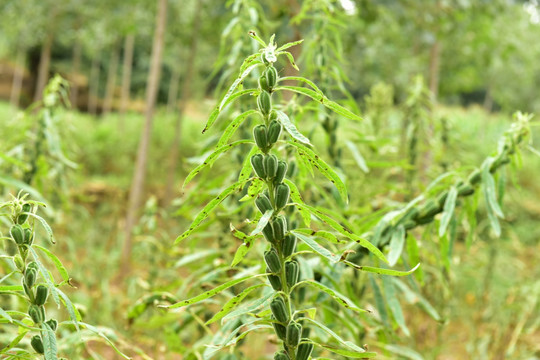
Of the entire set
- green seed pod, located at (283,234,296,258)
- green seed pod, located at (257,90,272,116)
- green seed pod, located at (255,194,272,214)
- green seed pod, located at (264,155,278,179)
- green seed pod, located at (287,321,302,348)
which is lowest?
green seed pod, located at (287,321,302,348)

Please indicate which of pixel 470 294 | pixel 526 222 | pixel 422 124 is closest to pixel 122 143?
pixel 470 294

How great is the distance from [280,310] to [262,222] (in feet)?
0.34

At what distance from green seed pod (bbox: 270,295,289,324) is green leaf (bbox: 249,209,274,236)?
8 cm

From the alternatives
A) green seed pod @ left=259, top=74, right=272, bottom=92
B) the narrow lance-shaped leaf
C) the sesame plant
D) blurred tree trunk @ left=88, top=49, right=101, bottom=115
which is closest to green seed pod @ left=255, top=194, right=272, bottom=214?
the sesame plant

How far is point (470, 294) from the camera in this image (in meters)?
4.55

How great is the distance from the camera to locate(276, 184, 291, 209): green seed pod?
52cm

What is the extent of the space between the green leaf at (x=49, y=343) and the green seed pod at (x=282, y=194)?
0.25 m

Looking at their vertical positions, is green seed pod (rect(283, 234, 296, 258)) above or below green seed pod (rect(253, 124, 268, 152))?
below

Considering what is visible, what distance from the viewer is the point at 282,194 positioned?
0.52 metres

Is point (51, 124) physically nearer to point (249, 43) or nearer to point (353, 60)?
point (249, 43)

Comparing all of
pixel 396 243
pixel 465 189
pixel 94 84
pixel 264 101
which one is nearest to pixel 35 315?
pixel 264 101

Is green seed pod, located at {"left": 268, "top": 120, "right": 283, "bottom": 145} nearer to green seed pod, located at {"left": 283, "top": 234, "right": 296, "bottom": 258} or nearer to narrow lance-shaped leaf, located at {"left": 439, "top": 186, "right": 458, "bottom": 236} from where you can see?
green seed pod, located at {"left": 283, "top": 234, "right": 296, "bottom": 258}

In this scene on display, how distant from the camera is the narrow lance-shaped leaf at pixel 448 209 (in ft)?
2.65

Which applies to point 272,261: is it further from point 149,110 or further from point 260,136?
point 149,110
